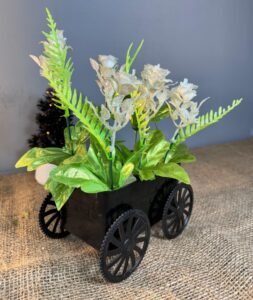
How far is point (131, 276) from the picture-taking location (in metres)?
0.64

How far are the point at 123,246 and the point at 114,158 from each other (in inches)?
6.5

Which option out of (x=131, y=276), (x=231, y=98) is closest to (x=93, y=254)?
(x=131, y=276)

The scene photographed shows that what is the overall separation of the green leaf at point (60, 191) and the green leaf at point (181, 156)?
0.23 metres

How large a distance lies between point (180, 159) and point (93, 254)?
0.27 m

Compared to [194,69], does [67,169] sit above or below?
below

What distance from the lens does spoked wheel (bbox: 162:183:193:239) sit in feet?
2.38

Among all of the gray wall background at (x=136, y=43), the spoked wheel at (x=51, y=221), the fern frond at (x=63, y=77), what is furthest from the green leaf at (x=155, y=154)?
the gray wall background at (x=136, y=43)

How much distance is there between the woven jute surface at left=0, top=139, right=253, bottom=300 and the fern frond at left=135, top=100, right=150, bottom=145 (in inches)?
10.3

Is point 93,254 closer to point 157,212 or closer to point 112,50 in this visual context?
point 157,212

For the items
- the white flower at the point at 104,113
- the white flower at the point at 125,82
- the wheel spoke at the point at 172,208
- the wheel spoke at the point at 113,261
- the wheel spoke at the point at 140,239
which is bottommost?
the wheel spoke at the point at 113,261

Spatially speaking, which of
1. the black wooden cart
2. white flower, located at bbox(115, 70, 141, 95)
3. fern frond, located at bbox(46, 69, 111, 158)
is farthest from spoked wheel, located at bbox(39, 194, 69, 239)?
white flower, located at bbox(115, 70, 141, 95)

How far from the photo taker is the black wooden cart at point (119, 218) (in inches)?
23.7

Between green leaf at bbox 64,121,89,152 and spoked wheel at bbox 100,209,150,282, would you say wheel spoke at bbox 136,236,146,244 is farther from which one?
green leaf at bbox 64,121,89,152

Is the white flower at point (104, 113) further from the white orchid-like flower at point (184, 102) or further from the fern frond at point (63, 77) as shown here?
the white orchid-like flower at point (184, 102)
